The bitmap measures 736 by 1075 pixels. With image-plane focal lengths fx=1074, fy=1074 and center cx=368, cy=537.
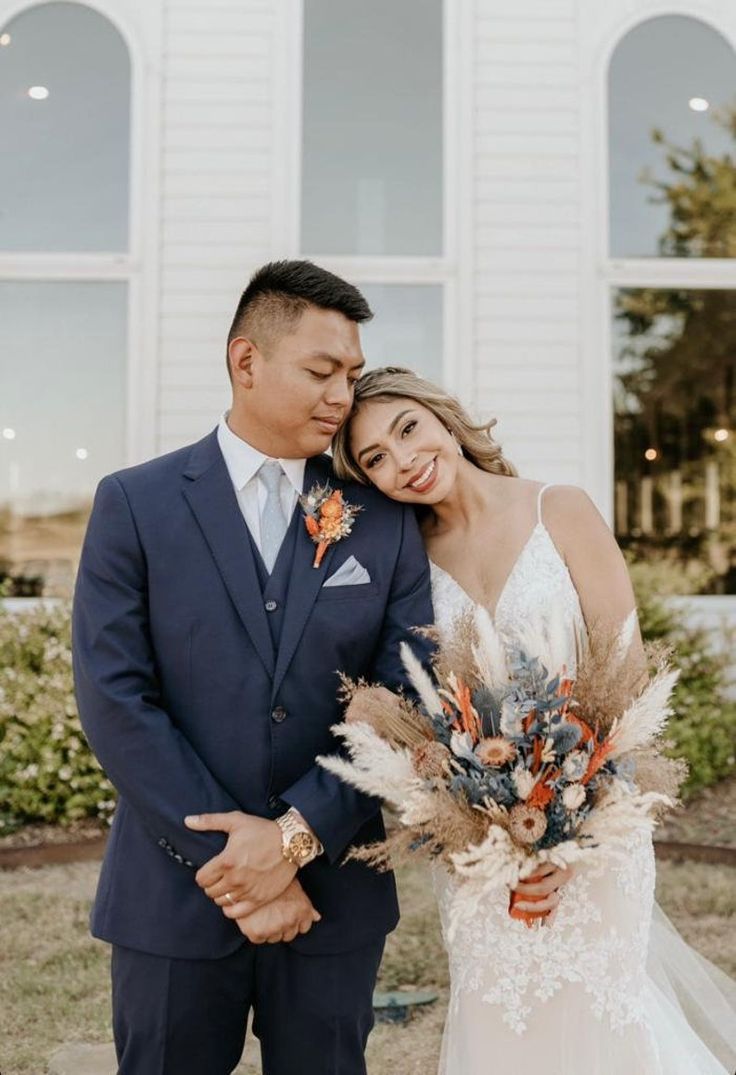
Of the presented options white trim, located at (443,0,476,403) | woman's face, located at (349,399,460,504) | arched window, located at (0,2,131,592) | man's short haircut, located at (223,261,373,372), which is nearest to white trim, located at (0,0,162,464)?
arched window, located at (0,2,131,592)

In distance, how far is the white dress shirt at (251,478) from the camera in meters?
2.46

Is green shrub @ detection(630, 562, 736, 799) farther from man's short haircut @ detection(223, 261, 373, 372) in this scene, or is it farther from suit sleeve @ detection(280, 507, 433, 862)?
man's short haircut @ detection(223, 261, 373, 372)

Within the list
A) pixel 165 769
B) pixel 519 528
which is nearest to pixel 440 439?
pixel 519 528

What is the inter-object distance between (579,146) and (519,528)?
532 cm

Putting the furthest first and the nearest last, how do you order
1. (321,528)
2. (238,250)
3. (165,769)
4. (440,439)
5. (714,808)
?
(238,250)
(714,808)
(440,439)
(321,528)
(165,769)

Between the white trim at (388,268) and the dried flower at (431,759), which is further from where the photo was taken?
the white trim at (388,268)

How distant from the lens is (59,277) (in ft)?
24.4

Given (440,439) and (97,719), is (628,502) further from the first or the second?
(97,719)

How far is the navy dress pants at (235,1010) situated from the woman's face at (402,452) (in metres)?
1.09

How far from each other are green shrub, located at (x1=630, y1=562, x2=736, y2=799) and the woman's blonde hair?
3.78 metres

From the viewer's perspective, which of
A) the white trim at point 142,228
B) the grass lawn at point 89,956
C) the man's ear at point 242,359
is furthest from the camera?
the white trim at point 142,228

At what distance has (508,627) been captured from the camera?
8.23ft

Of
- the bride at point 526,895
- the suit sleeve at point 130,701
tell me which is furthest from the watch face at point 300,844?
the bride at point 526,895

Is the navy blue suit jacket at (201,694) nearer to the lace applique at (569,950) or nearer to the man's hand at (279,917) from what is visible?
the man's hand at (279,917)
